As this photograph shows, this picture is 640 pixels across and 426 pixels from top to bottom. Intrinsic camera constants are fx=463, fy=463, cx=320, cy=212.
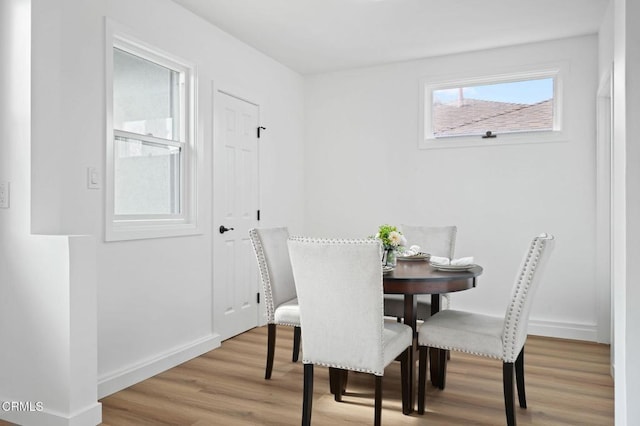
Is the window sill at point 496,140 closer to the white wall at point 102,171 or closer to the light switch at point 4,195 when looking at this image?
the white wall at point 102,171

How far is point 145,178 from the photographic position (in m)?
3.27

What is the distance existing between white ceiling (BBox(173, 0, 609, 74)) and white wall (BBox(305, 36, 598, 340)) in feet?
0.91

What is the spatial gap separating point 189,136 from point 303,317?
1.91m

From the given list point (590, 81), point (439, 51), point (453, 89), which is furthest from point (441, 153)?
point (590, 81)

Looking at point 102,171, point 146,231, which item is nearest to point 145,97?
point 102,171

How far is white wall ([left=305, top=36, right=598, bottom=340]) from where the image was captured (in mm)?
4137

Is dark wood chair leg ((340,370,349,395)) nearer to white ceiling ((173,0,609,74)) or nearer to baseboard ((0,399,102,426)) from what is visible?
baseboard ((0,399,102,426))

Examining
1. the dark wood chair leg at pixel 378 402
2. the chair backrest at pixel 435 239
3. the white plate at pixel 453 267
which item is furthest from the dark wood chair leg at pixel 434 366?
the chair backrest at pixel 435 239

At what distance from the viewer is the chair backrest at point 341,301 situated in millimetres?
2178

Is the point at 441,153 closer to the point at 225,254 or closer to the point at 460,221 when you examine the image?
the point at 460,221

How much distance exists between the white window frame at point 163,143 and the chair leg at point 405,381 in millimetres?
1850

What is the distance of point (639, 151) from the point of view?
1.78 meters

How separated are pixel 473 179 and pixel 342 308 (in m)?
2.76

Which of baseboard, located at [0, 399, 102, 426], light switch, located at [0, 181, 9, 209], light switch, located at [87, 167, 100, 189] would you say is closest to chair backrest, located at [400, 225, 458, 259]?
light switch, located at [87, 167, 100, 189]
